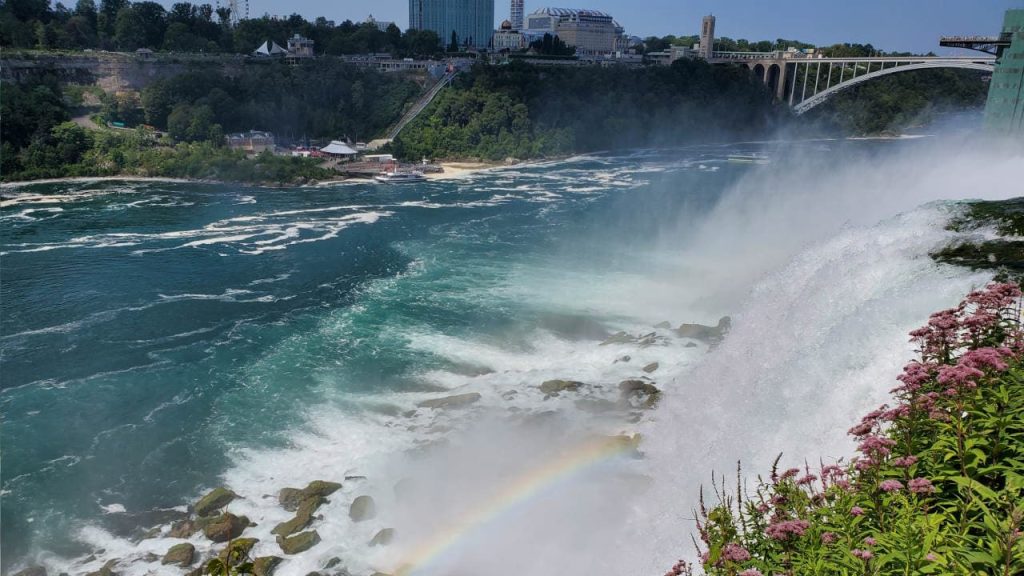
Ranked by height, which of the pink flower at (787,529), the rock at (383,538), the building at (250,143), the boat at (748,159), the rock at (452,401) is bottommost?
the rock at (383,538)

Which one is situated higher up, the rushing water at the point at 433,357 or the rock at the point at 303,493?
the rushing water at the point at 433,357

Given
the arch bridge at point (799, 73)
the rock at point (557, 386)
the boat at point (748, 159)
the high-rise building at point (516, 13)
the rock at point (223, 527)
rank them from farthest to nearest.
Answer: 1. the high-rise building at point (516, 13)
2. the arch bridge at point (799, 73)
3. the boat at point (748, 159)
4. the rock at point (557, 386)
5. the rock at point (223, 527)

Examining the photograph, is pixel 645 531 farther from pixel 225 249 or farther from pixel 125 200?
pixel 125 200

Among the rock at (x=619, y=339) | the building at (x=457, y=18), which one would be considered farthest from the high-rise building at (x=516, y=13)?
the rock at (x=619, y=339)

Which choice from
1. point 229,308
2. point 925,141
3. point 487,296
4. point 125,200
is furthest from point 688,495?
point 925,141

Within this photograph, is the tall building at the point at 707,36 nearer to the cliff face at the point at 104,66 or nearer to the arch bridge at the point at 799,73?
the arch bridge at the point at 799,73
